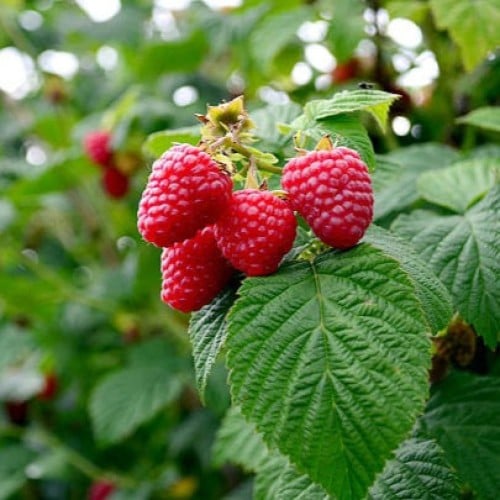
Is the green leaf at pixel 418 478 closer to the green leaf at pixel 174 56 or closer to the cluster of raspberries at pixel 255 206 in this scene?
the cluster of raspberries at pixel 255 206

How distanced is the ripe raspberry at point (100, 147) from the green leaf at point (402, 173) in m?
0.84

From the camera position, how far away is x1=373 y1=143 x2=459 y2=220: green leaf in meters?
0.99

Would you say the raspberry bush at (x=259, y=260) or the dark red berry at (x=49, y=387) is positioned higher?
the raspberry bush at (x=259, y=260)

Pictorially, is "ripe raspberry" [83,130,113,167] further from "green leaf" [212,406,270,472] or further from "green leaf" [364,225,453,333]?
"green leaf" [364,225,453,333]

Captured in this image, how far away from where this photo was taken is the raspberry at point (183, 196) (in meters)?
0.73

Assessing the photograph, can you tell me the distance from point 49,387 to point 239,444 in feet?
4.52

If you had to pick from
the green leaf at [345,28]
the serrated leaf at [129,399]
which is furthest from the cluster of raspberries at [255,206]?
the serrated leaf at [129,399]

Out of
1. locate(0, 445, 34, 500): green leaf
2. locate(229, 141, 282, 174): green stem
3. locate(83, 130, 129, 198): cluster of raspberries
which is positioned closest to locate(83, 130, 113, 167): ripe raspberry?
locate(83, 130, 129, 198): cluster of raspberries

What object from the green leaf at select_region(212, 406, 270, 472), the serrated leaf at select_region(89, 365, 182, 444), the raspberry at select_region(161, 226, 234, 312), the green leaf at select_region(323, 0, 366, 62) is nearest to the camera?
the raspberry at select_region(161, 226, 234, 312)

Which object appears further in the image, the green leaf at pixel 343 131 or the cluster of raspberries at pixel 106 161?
the cluster of raspberries at pixel 106 161

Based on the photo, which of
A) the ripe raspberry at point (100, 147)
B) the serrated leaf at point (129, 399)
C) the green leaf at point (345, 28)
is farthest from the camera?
the ripe raspberry at point (100, 147)

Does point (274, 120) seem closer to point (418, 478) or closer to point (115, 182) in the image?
point (418, 478)

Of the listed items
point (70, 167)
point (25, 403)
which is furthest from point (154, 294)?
point (25, 403)

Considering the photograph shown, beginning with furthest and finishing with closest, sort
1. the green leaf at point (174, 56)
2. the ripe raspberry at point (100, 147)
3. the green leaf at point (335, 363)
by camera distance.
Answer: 1. the green leaf at point (174, 56)
2. the ripe raspberry at point (100, 147)
3. the green leaf at point (335, 363)
